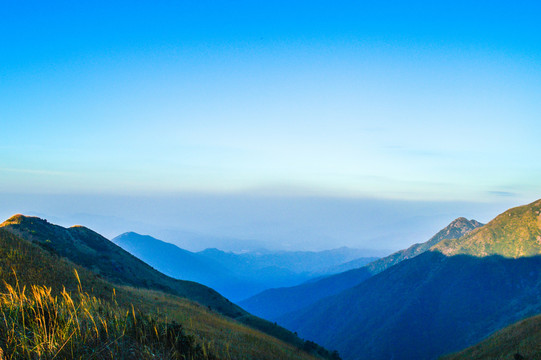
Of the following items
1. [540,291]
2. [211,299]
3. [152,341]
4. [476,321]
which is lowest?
[476,321]

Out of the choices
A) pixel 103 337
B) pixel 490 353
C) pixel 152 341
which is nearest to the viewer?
pixel 103 337

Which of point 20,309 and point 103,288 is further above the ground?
point 20,309

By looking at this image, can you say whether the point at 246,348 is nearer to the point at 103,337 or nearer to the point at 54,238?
the point at 103,337

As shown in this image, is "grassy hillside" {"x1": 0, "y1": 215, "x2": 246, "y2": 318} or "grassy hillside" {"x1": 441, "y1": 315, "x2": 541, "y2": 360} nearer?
"grassy hillside" {"x1": 441, "y1": 315, "x2": 541, "y2": 360}

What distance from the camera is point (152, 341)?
10984 millimetres

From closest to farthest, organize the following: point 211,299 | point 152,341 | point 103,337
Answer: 1. point 103,337
2. point 152,341
3. point 211,299

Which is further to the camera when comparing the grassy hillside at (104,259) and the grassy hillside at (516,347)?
the grassy hillside at (104,259)

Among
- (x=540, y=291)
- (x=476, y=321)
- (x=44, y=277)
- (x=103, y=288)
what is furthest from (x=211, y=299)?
(x=540, y=291)

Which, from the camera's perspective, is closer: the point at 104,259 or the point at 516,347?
the point at 516,347

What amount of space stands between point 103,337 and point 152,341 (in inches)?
60.9

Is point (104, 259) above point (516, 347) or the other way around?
the other way around

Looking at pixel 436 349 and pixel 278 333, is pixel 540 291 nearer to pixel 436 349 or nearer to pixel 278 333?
pixel 436 349

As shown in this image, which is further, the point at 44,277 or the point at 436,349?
the point at 436,349

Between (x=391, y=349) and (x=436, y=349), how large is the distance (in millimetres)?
25028
